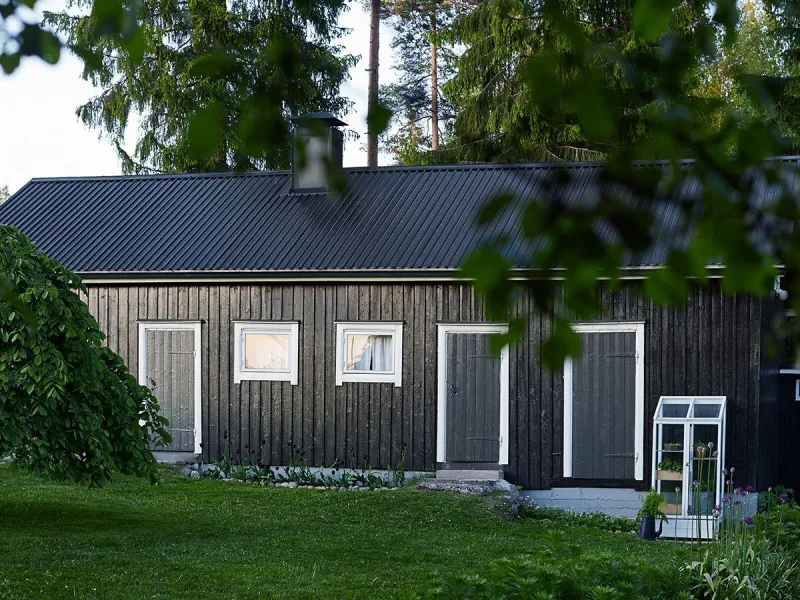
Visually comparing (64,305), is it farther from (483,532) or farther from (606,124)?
(606,124)

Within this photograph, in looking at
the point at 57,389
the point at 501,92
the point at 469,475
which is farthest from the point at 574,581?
the point at 501,92

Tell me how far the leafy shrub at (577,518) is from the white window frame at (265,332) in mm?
3776

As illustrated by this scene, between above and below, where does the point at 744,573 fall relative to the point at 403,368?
below

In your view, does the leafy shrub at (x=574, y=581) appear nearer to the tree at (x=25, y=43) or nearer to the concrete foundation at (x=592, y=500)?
the tree at (x=25, y=43)

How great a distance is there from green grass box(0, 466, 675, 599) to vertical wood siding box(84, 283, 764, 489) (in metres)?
1.34

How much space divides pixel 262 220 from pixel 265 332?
1.90 m

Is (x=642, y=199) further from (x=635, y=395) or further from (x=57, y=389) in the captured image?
(x=635, y=395)

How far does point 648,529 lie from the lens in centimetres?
1221

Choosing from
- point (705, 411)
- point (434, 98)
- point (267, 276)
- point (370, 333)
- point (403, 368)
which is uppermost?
point (434, 98)

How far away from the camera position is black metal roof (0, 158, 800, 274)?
50.0 feet

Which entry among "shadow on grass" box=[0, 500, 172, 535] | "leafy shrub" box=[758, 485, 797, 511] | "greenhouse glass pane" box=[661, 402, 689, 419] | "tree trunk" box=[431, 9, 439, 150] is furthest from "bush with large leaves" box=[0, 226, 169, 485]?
"tree trunk" box=[431, 9, 439, 150]

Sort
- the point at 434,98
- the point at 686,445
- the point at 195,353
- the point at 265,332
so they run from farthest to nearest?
the point at 434,98
the point at 195,353
the point at 265,332
the point at 686,445

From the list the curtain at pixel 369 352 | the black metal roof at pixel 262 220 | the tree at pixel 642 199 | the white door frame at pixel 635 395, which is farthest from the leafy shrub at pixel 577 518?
the tree at pixel 642 199

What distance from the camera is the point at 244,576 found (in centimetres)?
867
